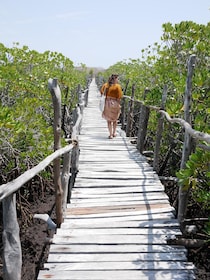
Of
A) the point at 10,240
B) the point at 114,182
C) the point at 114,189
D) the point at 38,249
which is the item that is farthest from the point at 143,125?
the point at 10,240

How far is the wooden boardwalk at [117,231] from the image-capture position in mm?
2650

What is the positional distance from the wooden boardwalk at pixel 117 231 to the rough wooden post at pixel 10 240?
676 millimetres

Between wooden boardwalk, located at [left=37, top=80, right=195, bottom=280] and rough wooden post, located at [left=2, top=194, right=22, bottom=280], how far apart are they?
68 centimetres

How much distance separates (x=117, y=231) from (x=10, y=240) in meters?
1.55

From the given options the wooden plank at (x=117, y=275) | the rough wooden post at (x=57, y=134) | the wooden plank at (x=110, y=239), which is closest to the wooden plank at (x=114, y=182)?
the rough wooden post at (x=57, y=134)

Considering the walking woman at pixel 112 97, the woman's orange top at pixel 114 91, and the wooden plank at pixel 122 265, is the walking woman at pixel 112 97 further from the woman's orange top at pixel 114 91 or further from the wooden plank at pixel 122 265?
the wooden plank at pixel 122 265

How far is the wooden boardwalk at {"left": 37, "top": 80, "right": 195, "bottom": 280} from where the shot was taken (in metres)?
2.65

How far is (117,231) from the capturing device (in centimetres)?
328

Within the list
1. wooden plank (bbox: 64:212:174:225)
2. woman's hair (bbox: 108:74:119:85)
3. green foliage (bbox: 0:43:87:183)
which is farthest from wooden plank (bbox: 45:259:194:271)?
woman's hair (bbox: 108:74:119:85)

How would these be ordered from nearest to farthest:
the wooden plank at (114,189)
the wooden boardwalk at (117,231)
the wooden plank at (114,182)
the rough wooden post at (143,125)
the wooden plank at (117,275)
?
the wooden plank at (117,275)
the wooden boardwalk at (117,231)
the wooden plank at (114,189)
the wooden plank at (114,182)
the rough wooden post at (143,125)

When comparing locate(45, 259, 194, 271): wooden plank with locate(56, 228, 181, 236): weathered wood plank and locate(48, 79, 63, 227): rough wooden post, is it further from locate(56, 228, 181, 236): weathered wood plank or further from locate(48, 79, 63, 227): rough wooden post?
locate(48, 79, 63, 227): rough wooden post

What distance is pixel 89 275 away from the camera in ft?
8.46

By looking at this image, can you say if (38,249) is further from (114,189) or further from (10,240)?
(10,240)

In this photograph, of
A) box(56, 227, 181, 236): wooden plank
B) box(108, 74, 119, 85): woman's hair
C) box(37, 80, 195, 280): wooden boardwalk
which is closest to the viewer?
box(37, 80, 195, 280): wooden boardwalk
